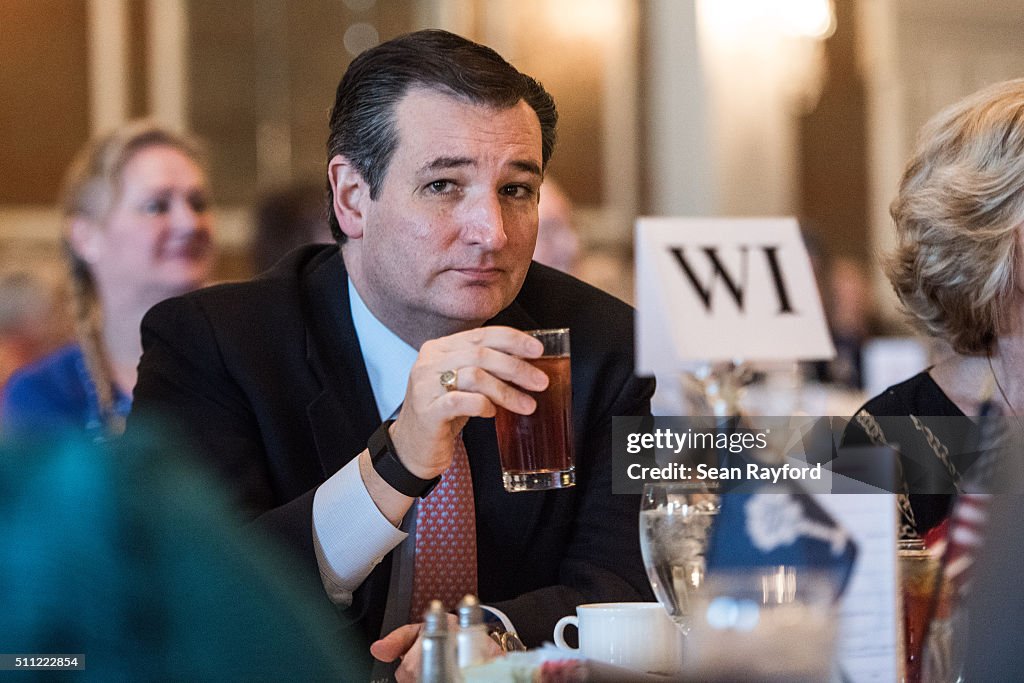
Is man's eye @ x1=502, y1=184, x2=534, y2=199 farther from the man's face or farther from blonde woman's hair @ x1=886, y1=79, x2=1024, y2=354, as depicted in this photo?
blonde woman's hair @ x1=886, y1=79, x2=1024, y2=354

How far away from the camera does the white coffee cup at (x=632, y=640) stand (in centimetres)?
97

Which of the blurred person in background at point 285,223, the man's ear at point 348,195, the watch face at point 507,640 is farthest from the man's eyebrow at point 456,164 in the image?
the blurred person in background at point 285,223

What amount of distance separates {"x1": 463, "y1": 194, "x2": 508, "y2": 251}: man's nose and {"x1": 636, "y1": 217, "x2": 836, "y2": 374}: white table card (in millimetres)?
684

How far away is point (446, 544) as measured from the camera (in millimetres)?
1400

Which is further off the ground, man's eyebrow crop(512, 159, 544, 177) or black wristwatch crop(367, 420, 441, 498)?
man's eyebrow crop(512, 159, 544, 177)

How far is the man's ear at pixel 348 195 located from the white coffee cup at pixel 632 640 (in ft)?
2.14

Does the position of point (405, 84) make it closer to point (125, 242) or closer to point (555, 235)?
point (125, 242)

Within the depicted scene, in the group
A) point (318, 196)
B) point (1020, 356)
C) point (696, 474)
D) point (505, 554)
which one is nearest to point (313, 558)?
point (505, 554)

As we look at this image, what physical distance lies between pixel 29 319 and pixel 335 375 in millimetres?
2268

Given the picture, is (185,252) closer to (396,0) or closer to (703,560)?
(703,560)

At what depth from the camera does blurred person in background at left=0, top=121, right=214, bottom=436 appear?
7.96 feet

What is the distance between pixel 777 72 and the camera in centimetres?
585

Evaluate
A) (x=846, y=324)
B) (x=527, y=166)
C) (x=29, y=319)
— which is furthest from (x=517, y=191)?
(x=846, y=324)

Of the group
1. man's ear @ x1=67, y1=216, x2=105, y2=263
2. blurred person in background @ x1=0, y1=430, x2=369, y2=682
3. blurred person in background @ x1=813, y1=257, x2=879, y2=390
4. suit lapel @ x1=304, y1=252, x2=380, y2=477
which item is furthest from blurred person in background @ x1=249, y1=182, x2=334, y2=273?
blurred person in background @ x1=0, y1=430, x2=369, y2=682
